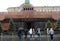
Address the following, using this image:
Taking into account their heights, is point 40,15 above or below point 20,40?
below

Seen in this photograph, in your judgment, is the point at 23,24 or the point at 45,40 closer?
the point at 45,40

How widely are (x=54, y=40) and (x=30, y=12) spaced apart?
31496 millimetres

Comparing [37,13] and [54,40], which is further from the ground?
[54,40]

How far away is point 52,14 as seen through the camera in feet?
197

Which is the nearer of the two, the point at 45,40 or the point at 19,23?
the point at 45,40

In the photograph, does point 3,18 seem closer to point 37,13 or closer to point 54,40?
point 37,13

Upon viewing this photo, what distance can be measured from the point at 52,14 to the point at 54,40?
103 ft

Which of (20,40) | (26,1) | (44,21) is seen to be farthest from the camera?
(26,1)

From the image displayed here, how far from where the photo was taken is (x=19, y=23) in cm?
5838

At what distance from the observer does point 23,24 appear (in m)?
58.2

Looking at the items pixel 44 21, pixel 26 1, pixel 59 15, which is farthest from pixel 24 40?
pixel 26 1

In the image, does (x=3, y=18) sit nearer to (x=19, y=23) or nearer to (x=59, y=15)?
(x=19, y=23)

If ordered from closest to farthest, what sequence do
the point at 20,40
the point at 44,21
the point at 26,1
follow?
the point at 20,40 < the point at 44,21 < the point at 26,1

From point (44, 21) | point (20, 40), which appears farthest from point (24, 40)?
point (44, 21)
